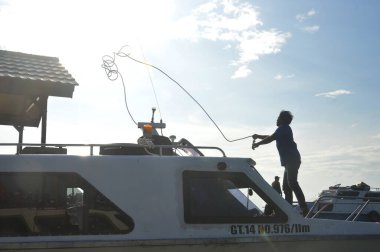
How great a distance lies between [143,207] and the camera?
4.69 m

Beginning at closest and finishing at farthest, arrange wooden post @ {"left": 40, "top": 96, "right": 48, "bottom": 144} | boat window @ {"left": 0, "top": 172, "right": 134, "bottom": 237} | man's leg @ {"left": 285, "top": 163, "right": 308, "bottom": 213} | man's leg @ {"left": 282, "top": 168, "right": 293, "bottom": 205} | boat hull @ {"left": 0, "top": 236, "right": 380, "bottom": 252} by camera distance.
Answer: boat hull @ {"left": 0, "top": 236, "right": 380, "bottom": 252} → boat window @ {"left": 0, "top": 172, "right": 134, "bottom": 237} → man's leg @ {"left": 285, "top": 163, "right": 308, "bottom": 213} → man's leg @ {"left": 282, "top": 168, "right": 293, "bottom": 205} → wooden post @ {"left": 40, "top": 96, "right": 48, "bottom": 144}

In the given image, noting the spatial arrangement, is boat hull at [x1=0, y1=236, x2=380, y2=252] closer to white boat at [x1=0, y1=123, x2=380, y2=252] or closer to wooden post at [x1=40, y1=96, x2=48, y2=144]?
white boat at [x1=0, y1=123, x2=380, y2=252]

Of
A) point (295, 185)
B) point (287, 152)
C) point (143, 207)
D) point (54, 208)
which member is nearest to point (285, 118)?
point (287, 152)

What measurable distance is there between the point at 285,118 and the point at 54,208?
129 inches

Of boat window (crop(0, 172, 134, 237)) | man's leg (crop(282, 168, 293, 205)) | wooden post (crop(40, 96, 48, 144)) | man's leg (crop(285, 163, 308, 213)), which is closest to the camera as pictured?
boat window (crop(0, 172, 134, 237))

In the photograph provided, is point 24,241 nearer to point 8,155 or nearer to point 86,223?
point 86,223

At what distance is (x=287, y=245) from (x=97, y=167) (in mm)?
2131

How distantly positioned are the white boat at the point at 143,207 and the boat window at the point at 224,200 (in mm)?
11

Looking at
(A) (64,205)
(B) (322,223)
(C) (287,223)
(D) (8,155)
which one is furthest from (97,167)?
(B) (322,223)

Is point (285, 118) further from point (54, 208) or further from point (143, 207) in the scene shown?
point (54, 208)

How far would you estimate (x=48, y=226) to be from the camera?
447cm

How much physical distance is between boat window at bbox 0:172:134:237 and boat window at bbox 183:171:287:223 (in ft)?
2.27

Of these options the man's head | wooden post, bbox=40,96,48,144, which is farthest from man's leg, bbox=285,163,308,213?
wooden post, bbox=40,96,48,144

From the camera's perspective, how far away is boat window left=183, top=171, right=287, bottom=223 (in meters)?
4.83
